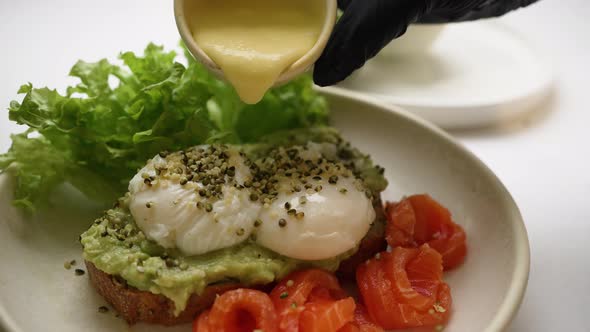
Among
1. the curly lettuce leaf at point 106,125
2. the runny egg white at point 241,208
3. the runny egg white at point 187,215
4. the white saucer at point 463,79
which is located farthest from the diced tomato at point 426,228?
the white saucer at point 463,79

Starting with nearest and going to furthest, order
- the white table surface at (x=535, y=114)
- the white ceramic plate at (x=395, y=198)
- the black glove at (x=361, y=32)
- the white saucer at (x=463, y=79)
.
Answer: the white ceramic plate at (x=395, y=198), the black glove at (x=361, y=32), the white table surface at (x=535, y=114), the white saucer at (x=463, y=79)

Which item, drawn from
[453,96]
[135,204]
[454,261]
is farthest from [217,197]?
[453,96]

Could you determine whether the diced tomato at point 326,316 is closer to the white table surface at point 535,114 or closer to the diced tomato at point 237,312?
the diced tomato at point 237,312

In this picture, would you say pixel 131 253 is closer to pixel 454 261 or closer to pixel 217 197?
pixel 217 197

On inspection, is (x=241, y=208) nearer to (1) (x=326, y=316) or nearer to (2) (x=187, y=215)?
(2) (x=187, y=215)

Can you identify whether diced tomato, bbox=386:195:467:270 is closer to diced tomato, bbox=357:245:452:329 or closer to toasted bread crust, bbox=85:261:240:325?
diced tomato, bbox=357:245:452:329

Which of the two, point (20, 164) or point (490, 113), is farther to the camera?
point (490, 113)
